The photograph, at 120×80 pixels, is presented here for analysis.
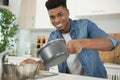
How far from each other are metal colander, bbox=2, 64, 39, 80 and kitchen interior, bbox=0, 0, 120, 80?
67.1 inches

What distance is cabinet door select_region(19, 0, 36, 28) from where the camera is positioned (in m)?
3.90

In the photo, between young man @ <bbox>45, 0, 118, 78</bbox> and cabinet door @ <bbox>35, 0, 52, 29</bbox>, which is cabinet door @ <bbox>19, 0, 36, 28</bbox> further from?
young man @ <bbox>45, 0, 118, 78</bbox>

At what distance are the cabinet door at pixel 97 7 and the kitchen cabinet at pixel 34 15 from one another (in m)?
0.73

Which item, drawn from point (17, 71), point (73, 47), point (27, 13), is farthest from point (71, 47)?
point (27, 13)

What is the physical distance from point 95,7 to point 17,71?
2.08 m

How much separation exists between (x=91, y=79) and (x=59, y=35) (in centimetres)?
63

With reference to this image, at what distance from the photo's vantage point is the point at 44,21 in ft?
12.0

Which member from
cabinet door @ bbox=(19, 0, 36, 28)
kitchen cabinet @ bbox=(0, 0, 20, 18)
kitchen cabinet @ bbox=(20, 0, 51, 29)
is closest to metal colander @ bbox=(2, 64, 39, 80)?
kitchen cabinet @ bbox=(20, 0, 51, 29)

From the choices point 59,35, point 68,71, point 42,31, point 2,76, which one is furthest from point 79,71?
point 42,31

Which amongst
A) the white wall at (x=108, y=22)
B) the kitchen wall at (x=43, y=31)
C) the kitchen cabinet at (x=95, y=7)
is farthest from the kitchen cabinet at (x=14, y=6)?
the white wall at (x=108, y=22)

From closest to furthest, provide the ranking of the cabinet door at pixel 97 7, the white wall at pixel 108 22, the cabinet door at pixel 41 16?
the cabinet door at pixel 97 7 → the white wall at pixel 108 22 → the cabinet door at pixel 41 16

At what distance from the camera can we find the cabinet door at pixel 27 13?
153 inches

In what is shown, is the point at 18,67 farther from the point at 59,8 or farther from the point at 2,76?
the point at 59,8

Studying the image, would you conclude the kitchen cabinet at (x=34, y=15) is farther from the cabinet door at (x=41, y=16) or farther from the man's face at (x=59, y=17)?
the man's face at (x=59, y=17)
